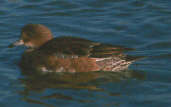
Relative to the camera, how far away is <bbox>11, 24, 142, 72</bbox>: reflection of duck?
8828 mm

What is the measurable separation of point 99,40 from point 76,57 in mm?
1748

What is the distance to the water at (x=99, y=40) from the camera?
25.8ft

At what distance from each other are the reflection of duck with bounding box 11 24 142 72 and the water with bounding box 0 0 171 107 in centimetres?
16

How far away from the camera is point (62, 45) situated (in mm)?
8859

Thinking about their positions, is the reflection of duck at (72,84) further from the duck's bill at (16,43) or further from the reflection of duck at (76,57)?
the duck's bill at (16,43)

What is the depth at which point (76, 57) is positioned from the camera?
888 cm

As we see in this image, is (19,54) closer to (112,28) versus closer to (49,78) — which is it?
(49,78)

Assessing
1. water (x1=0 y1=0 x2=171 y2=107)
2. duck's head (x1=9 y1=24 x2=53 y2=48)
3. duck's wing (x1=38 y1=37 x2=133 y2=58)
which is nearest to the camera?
water (x1=0 y1=0 x2=171 y2=107)

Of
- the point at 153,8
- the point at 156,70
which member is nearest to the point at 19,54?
the point at 156,70

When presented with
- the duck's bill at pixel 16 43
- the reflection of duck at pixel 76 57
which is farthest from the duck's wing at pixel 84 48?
the duck's bill at pixel 16 43

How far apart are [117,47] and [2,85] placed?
2.29m

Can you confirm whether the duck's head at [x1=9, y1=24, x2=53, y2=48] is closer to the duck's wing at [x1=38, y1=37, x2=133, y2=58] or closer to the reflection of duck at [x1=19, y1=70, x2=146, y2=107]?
the duck's wing at [x1=38, y1=37, x2=133, y2=58]

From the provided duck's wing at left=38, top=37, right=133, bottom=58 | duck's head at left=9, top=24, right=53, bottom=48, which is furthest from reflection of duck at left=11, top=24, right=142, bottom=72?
duck's head at left=9, top=24, right=53, bottom=48

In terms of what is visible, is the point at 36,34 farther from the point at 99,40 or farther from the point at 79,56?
the point at 99,40
